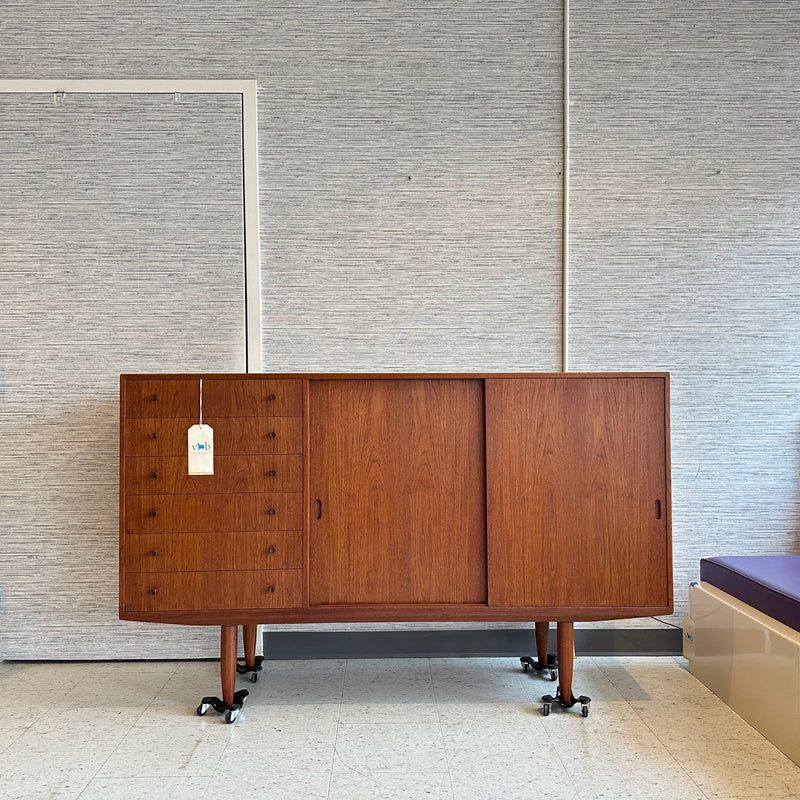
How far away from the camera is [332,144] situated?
2.80 metres

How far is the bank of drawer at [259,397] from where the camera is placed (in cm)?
223

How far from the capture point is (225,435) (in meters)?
2.23

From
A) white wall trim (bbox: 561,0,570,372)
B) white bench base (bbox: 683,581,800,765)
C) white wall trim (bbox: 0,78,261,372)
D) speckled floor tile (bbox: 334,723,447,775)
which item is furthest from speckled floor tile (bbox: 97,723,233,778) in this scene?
white wall trim (bbox: 561,0,570,372)

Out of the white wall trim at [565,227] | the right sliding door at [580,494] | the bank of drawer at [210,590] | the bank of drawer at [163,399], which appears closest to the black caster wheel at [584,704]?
the right sliding door at [580,494]

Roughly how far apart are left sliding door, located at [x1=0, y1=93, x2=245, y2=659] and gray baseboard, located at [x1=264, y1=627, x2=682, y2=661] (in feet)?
0.99

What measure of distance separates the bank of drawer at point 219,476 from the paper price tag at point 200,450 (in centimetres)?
3

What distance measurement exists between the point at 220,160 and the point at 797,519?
8.45 feet

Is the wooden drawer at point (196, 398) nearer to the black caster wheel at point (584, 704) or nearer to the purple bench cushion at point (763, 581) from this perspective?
the black caster wheel at point (584, 704)

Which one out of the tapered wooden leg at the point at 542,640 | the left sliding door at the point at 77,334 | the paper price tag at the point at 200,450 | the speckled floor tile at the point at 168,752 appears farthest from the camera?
the left sliding door at the point at 77,334

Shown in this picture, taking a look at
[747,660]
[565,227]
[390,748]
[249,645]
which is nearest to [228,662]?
[249,645]

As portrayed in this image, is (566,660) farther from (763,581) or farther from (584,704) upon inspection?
(763,581)

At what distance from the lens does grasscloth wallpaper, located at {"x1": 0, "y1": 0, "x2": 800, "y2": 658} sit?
9.03ft

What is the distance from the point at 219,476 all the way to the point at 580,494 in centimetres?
109

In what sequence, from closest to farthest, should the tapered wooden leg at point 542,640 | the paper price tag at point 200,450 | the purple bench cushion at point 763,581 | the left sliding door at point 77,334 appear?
the purple bench cushion at point 763,581 → the paper price tag at point 200,450 → the tapered wooden leg at point 542,640 → the left sliding door at point 77,334
